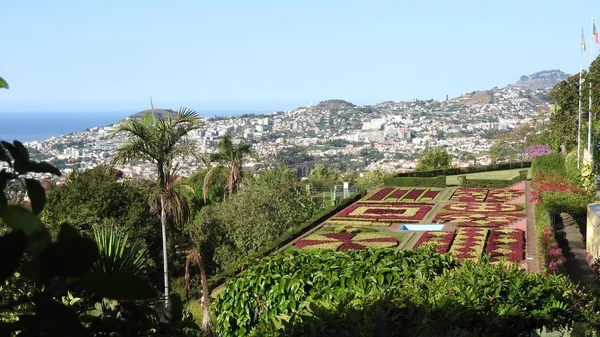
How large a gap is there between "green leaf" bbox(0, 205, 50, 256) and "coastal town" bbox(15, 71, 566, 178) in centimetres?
6367

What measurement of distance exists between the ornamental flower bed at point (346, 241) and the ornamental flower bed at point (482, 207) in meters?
6.39

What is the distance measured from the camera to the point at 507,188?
3192 centimetres

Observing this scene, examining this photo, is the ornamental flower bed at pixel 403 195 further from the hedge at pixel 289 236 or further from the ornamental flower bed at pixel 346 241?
the ornamental flower bed at pixel 346 241

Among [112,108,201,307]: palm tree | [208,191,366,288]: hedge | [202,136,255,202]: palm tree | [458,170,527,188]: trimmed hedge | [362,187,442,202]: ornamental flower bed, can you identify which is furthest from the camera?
[458,170,527,188]: trimmed hedge

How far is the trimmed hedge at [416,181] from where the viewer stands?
108 ft

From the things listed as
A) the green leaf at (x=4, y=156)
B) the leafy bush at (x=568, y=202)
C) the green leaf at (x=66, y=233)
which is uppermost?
the green leaf at (x=4, y=156)

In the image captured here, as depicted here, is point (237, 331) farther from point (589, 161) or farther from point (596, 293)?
point (589, 161)

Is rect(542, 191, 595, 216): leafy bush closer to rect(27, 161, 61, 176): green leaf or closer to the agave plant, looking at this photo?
the agave plant

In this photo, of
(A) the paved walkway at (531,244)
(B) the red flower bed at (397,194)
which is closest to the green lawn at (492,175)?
(B) the red flower bed at (397,194)

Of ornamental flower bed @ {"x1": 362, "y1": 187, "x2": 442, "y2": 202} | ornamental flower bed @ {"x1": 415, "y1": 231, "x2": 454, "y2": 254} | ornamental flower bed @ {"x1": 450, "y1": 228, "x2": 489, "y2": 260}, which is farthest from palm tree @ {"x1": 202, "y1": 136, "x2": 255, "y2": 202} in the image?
ornamental flower bed @ {"x1": 362, "y1": 187, "x2": 442, "y2": 202}

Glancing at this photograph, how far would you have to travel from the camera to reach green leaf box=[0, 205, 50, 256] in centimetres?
99

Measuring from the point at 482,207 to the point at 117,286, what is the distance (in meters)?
25.5

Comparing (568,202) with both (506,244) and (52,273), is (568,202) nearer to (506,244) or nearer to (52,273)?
(506,244)

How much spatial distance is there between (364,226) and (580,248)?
23.0ft
